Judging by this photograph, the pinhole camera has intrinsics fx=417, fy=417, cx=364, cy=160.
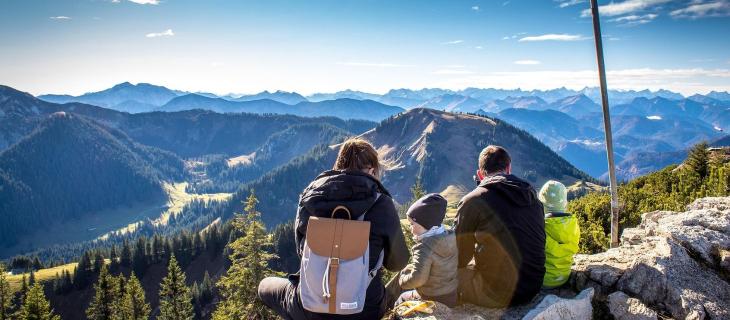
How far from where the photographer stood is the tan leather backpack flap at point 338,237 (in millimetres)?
6551

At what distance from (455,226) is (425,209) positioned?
3.50 feet

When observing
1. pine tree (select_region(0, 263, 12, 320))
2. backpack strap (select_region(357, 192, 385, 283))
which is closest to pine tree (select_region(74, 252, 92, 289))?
pine tree (select_region(0, 263, 12, 320))

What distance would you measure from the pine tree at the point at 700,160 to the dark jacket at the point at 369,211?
3725cm

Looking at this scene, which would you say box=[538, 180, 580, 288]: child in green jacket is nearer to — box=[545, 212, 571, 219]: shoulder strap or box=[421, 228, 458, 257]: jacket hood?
box=[545, 212, 571, 219]: shoulder strap

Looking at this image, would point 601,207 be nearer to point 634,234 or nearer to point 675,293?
point 634,234

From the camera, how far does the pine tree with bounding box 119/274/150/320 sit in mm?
57175

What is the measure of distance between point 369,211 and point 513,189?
316cm

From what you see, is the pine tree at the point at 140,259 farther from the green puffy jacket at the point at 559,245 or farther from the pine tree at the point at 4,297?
the green puffy jacket at the point at 559,245

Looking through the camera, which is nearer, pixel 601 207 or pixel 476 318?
pixel 476 318

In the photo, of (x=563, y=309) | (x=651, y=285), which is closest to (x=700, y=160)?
(x=651, y=285)

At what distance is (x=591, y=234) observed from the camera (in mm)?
18281

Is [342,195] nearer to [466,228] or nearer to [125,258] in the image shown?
[466,228]

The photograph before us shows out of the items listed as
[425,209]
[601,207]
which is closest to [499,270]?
[425,209]

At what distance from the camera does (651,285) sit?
9.12 metres
